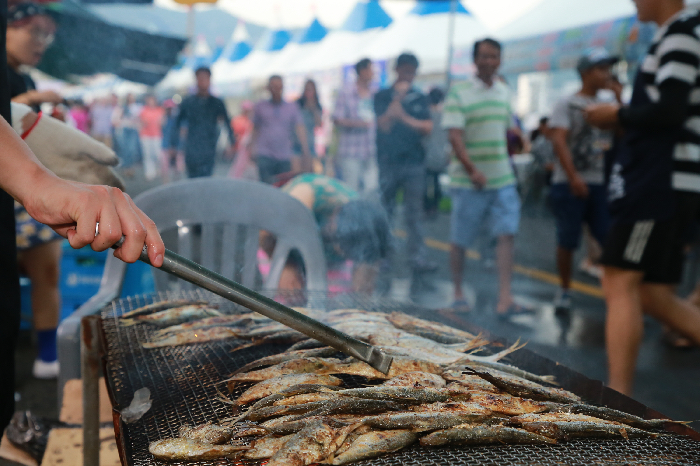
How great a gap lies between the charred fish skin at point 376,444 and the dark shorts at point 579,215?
4399 millimetres

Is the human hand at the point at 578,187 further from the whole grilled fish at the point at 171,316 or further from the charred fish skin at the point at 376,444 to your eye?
the charred fish skin at the point at 376,444

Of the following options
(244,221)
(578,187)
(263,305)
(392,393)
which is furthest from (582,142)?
(263,305)

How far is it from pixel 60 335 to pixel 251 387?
1274 millimetres

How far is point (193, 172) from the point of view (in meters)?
6.07

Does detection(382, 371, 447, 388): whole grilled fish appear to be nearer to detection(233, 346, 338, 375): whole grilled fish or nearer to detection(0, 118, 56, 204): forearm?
detection(233, 346, 338, 375): whole grilled fish

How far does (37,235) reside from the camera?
340cm

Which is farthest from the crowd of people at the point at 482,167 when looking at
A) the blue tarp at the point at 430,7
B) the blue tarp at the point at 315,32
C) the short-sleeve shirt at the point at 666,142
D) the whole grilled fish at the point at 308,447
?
the blue tarp at the point at 315,32

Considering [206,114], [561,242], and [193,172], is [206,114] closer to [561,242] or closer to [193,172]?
[193,172]

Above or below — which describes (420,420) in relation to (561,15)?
below

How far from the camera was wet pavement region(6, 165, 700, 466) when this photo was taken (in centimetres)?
344

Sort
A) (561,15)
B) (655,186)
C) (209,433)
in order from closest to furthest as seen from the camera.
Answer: (209,433)
(655,186)
(561,15)

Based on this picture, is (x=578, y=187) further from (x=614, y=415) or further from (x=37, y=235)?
(x=37, y=235)

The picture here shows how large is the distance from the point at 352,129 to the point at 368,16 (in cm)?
473

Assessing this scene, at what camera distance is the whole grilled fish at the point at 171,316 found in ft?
6.51
